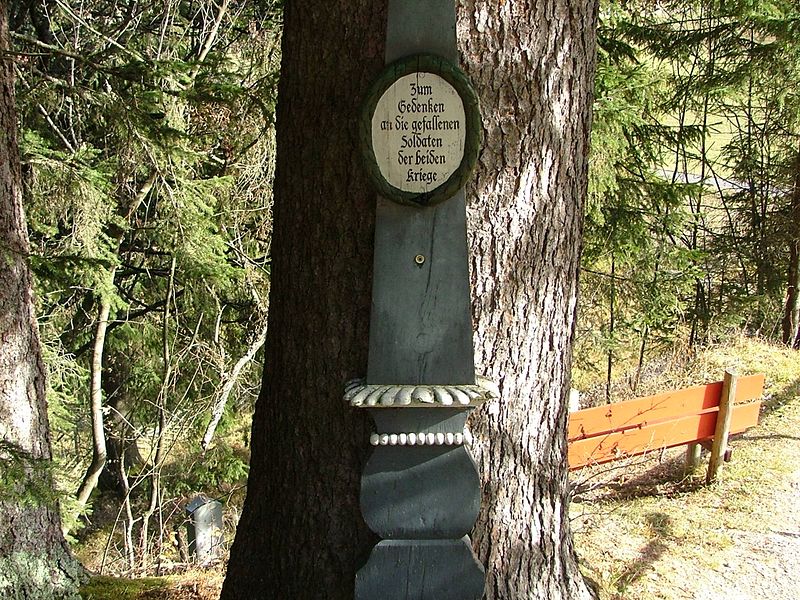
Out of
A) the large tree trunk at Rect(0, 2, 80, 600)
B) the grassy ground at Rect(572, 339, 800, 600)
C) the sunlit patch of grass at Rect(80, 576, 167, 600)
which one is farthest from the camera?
the grassy ground at Rect(572, 339, 800, 600)

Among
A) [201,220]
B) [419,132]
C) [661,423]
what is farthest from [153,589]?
[661,423]

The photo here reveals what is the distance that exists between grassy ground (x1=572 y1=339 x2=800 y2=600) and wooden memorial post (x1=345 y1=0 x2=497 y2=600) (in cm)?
237

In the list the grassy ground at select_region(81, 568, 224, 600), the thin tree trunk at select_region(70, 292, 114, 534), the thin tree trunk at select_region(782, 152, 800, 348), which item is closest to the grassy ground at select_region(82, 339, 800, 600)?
the grassy ground at select_region(81, 568, 224, 600)

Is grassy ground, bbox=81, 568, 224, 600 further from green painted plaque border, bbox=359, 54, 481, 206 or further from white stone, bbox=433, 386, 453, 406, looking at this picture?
green painted plaque border, bbox=359, 54, 481, 206

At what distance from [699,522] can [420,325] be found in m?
4.38

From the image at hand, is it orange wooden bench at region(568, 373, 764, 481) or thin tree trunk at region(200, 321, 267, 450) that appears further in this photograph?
thin tree trunk at region(200, 321, 267, 450)

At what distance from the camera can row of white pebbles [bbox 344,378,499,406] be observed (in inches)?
89.8

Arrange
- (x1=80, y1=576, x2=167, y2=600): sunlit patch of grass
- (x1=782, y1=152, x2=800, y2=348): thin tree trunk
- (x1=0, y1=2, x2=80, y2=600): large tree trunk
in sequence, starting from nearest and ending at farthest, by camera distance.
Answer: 1. (x1=0, y1=2, x2=80, y2=600): large tree trunk
2. (x1=80, y1=576, x2=167, y2=600): sunlit patch of grass
3. (x1=782, y1=152, x2=800, y2=348): thin tree trunk

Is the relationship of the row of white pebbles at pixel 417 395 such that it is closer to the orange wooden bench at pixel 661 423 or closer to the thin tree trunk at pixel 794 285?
the orange wooden bench at pixel 661 423

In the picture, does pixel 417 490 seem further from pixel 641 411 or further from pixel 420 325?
pixel 641 411

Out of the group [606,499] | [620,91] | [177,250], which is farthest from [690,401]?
[177,250]

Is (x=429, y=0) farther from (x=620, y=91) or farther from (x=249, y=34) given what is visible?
(x=249, y=34)

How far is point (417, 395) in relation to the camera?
2285 millimetres

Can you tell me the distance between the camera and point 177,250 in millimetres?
6988
